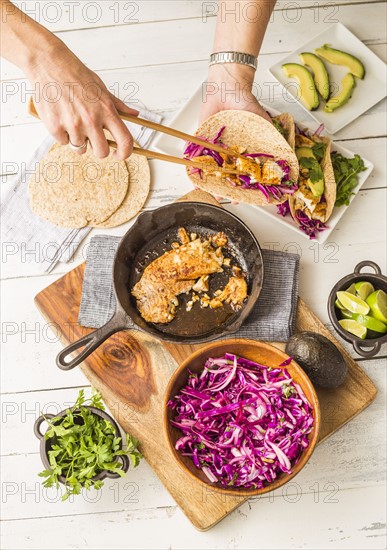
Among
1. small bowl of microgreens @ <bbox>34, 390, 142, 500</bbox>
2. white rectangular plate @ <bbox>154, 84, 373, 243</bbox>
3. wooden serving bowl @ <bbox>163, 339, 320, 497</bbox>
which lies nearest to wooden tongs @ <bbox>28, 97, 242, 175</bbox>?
white rectangular plate @ <bbox>154, 84, 373, 243</bbox>

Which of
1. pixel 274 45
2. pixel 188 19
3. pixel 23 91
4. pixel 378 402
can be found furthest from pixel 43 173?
pixel 378 402

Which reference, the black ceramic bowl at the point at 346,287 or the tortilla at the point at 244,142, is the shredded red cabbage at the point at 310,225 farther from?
the black ceramic bowl at the point at 346,287

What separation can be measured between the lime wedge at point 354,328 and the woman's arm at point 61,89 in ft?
3.79

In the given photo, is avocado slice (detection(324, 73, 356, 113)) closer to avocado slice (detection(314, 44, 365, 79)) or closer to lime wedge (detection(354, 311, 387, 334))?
avocado slice (detection(314, 44, 365, 79))

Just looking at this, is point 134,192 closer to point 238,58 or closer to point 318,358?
point 238,58

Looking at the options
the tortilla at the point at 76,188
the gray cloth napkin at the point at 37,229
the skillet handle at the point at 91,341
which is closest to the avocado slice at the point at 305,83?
the gray cloth napkin at the point at 37,229

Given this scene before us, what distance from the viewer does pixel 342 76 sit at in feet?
9.63

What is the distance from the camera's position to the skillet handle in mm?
2414

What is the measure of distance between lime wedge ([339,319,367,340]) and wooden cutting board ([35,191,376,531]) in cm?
12

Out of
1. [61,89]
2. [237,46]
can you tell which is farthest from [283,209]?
[61,89]

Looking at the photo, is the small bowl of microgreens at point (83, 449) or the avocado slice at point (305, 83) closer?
the small bowl of microgreens at point (83, 449)

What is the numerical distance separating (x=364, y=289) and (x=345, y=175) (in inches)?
21.5

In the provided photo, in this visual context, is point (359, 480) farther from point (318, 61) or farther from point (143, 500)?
point (318, 61)

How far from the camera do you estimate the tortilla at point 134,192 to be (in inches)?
113
